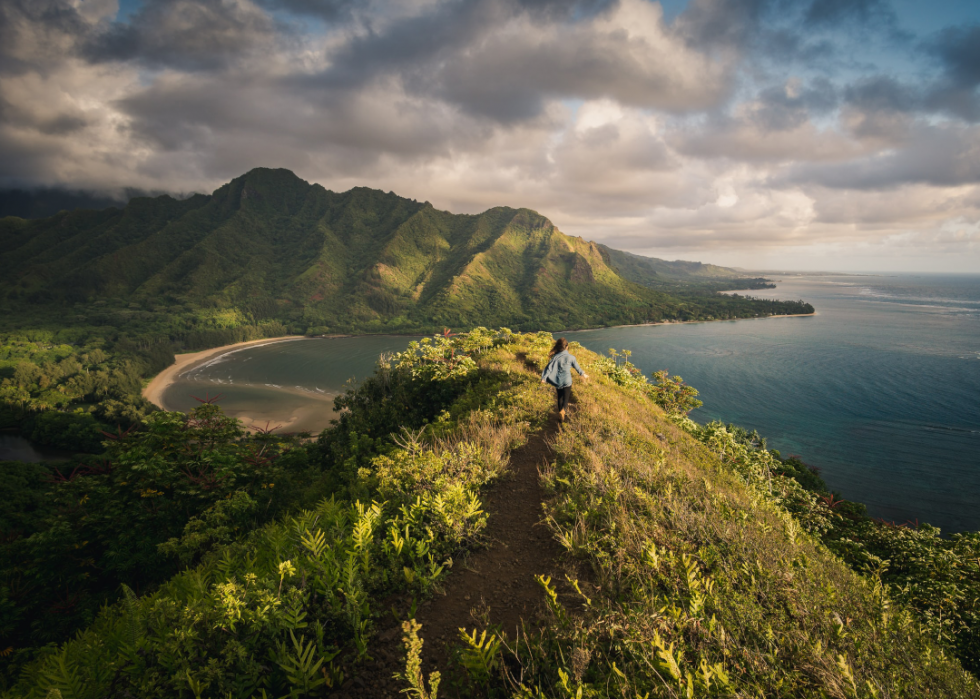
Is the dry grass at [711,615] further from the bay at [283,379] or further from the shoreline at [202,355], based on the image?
the shoreline at [202,355]

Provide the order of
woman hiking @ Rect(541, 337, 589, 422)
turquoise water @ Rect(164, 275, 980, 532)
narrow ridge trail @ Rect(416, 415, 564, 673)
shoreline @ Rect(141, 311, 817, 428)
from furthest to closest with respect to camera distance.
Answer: shoreline @ Rect(141, 311, 817, 428) < turquoise water @ Rect(164, 275, 980, 532) < woman hiking @ Rect(541, 337, 589, 422) < narrow ridge trail @ Rect(416, 415, 564, 673)

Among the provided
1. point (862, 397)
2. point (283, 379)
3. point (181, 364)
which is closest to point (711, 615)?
point (862, 397)

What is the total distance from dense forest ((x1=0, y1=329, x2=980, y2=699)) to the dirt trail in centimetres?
3

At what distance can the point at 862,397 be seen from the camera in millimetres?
62938

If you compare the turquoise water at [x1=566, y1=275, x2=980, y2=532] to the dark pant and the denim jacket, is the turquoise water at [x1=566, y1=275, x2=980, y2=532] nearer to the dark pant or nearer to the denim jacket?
the dark pant

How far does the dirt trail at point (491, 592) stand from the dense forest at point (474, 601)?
31 mm


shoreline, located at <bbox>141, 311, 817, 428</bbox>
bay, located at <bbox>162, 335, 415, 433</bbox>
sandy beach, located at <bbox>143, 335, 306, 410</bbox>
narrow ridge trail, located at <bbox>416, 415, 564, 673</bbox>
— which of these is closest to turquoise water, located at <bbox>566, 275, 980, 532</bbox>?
shoreline, located at <bbox>141, 311, 817, 428</bbox>

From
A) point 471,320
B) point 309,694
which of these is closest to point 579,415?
point 309,694

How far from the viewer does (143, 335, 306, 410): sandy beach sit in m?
87.6

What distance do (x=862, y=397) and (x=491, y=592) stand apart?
84790mm

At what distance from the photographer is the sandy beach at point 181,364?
8762 centimetres

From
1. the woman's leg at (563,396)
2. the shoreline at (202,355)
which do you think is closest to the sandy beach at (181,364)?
the shoreline at (202,355)

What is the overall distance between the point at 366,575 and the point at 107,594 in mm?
7279

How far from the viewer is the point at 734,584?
11.8ft
